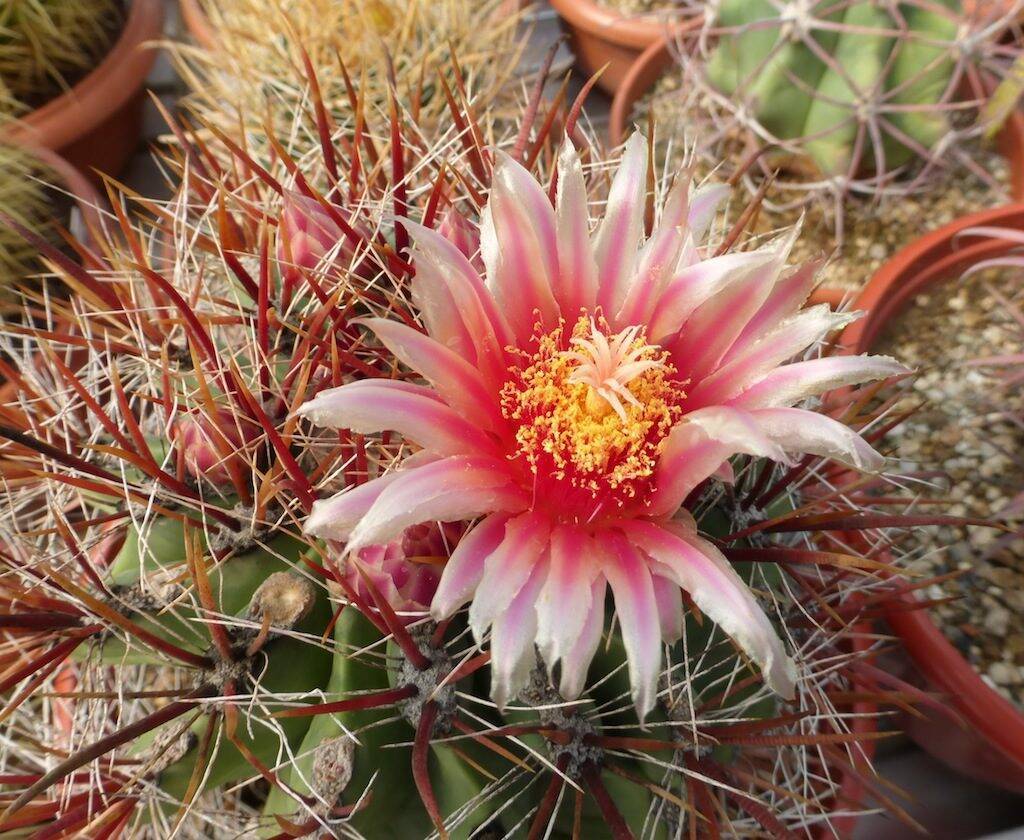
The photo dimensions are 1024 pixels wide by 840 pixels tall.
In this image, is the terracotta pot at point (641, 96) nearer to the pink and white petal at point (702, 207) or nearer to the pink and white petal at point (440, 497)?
the pink and white petal at point (702, 207)

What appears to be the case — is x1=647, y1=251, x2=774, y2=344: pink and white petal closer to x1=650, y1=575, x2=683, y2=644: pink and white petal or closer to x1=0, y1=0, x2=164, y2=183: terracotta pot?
x1=650, y1=575, x2=683, y2=644: pink and white petal

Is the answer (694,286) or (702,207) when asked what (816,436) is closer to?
(694,286)

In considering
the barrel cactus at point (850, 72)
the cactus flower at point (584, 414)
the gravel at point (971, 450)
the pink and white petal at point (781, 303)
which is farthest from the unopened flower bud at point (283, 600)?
the barrel cactus at point (850, 72)

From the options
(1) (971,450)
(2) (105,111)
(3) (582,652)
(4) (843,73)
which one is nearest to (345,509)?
(3) (582,652)

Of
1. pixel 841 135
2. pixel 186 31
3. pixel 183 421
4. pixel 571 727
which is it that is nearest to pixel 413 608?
pixel 571 727

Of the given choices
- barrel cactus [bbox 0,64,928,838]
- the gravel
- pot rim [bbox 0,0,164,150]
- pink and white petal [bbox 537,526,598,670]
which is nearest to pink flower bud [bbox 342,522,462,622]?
barrel cactus [bbox 0,64,928,838]

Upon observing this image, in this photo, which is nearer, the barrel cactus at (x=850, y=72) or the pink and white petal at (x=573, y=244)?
the pink and white petal at (x=573, y=244)

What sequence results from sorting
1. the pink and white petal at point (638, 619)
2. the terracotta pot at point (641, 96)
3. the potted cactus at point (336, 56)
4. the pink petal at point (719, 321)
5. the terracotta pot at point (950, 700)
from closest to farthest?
1. the pink and white petal at point (638, 619)
2. the pink petal at point (719, 321)
3. the terracotta pot at point (950, 700)
4. the potted cactus at point (336, 56)
5. the terracotta pot at point (641, 96)

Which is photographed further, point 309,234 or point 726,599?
point 309,234
